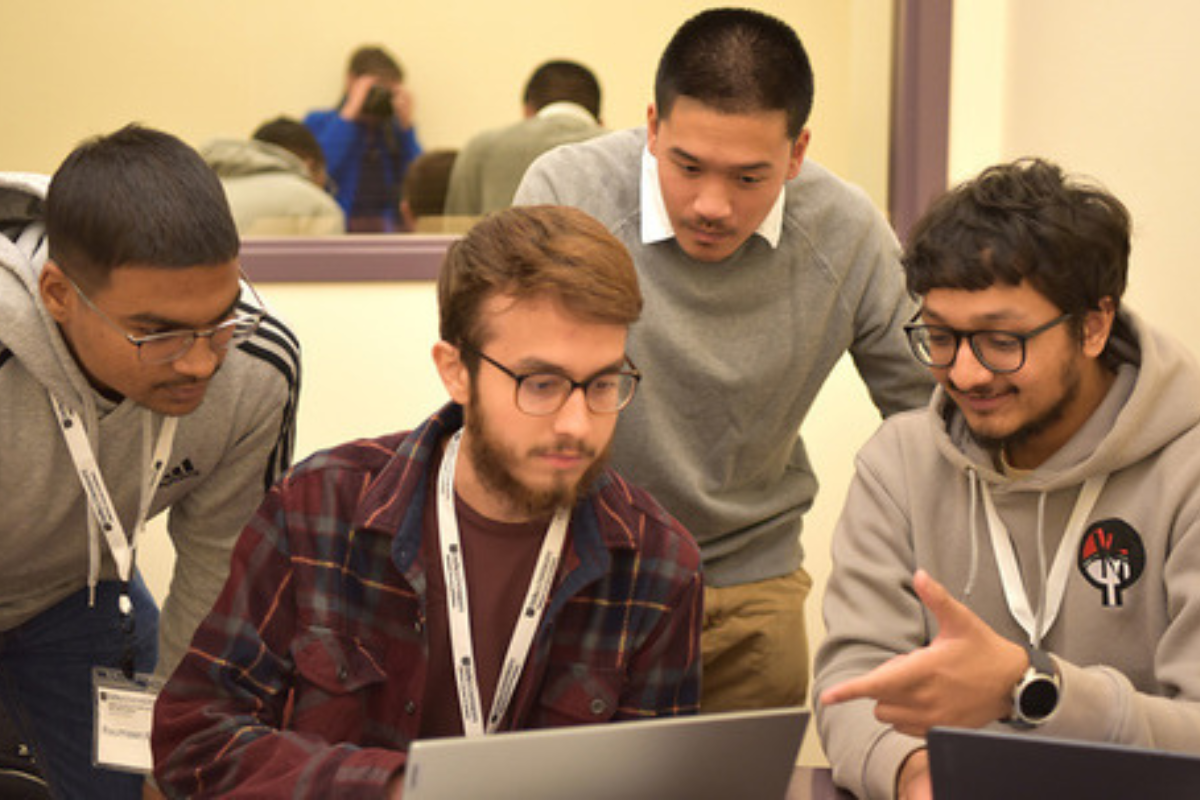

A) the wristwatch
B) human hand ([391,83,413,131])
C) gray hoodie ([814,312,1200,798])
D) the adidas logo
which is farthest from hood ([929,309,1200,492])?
human hand ([391,83,413,131])

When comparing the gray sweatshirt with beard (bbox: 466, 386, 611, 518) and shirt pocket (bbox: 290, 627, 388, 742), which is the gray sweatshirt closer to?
beard (bbox: 466, 386, 611, 518)

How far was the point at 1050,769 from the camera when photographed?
135 cm

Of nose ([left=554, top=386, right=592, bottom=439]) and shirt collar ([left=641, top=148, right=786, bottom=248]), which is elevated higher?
shirt collar ([left=641, top=148, right=786, bottom=248])

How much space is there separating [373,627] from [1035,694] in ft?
2.76

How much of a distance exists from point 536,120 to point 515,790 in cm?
282

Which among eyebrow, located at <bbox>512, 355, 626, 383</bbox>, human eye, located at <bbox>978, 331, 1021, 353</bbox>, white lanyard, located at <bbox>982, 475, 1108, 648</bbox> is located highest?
eyebrow, located at <bbox>512, 355, 626, 383</bbox>

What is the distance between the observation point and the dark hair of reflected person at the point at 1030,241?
2.07m

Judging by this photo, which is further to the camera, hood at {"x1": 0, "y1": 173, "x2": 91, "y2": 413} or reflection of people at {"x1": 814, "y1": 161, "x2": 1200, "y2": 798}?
hood at {"x1": 0, "y1": 173, "x2": 91, "y2": 413}

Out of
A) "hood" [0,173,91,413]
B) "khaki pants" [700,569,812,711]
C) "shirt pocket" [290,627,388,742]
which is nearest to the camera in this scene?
"shirt pocket" [290,627,388,742]

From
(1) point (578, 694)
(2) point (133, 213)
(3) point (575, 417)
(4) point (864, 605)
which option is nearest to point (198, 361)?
(2) point (133, 213)

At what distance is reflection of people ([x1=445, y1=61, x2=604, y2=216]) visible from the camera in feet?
13.0

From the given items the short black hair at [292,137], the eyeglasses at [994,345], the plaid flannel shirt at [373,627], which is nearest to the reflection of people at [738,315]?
the eyeglasses at [994,345]

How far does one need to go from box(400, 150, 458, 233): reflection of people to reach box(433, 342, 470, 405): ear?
6.65ft

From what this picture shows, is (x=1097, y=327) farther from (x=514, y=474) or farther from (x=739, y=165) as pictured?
(x=514, y=474)
